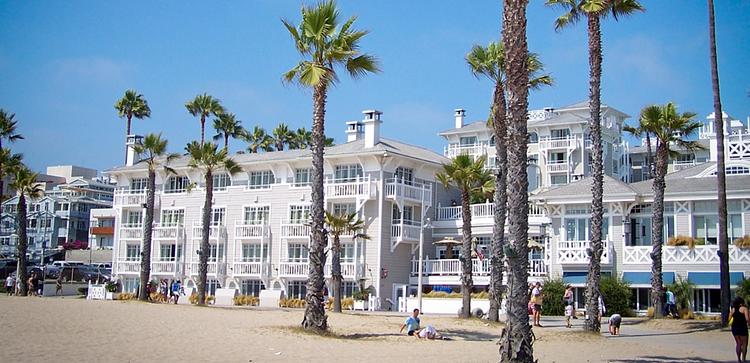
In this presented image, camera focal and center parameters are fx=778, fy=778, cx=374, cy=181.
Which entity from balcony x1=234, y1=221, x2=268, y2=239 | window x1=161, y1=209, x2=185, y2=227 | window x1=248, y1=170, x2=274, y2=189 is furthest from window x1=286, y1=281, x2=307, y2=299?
window x1=161, y1=209, x2=185, y2=227

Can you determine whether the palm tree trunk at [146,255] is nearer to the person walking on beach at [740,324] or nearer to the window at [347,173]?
the window at [347,173]

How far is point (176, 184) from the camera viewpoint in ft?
187

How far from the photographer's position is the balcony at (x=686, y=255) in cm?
3656

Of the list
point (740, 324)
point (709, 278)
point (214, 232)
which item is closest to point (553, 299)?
point (709, 278)

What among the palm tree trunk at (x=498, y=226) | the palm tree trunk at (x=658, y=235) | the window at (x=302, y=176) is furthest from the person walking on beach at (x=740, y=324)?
the window at (x=302, y=176)

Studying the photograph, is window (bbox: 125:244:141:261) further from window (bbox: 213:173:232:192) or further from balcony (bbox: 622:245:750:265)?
balcony (bbox: 622:245:750:265)

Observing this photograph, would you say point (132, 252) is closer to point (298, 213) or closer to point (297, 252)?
point (297, 252)

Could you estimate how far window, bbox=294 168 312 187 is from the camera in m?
49.9

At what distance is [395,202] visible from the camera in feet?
153

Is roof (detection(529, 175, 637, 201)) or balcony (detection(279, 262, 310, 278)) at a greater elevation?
roof (detection(529, 175, 637, 201))

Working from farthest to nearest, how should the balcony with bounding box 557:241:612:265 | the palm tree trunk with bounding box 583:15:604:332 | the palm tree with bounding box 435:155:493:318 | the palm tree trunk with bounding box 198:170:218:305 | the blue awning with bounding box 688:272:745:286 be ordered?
the palm tree trunk with bounding box 198:170:218:305 → the balcony with bounding box 557:241:612:265 → the blue awning with bounding box 688:272:745:286 → the palm tree with bounding box 435:155:493:318 → the palm tree trunk with bounding box 583:15:604:332

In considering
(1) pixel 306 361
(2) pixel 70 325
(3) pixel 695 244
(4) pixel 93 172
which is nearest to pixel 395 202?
(3) pixel 695 244

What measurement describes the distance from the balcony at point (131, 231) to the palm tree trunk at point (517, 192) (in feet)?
151

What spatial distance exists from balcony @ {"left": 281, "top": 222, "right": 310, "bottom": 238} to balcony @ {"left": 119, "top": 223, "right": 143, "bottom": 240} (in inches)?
542
